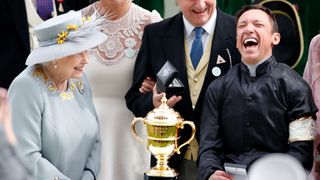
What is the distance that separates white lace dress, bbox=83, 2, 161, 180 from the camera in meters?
3.17

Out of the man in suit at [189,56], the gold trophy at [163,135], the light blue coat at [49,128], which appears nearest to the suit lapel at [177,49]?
the man in suit at [189,56]

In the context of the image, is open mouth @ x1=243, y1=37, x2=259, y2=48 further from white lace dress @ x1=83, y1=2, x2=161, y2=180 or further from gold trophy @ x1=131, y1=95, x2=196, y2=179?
white lace dress @ x1=83, y1=2, x2=161, y2=180

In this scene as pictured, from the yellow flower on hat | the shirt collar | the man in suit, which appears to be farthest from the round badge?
the yellow flower on hat

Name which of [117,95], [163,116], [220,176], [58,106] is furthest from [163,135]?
[117,95]

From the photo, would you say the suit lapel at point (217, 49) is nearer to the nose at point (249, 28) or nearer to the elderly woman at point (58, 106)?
A: the nose at point (249, 28)

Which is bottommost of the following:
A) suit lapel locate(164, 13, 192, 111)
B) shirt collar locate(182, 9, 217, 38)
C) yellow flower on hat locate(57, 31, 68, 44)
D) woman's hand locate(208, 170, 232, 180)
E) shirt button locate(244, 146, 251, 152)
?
woman's hand locate(208, 170, 232, 180)

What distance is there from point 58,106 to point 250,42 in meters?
0.66

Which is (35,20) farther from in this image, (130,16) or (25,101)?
(25,101)

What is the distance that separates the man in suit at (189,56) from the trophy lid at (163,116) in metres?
0.17

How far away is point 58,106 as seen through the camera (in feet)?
8.74

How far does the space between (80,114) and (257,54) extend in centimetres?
63

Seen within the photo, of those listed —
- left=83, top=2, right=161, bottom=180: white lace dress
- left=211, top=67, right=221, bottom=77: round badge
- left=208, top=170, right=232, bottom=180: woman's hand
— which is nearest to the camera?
left=208, top=170, right=232, bottom=180: woman's hand

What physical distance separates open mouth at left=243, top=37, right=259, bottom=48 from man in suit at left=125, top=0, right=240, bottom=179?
0.72 feet

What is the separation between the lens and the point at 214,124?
2633mm
